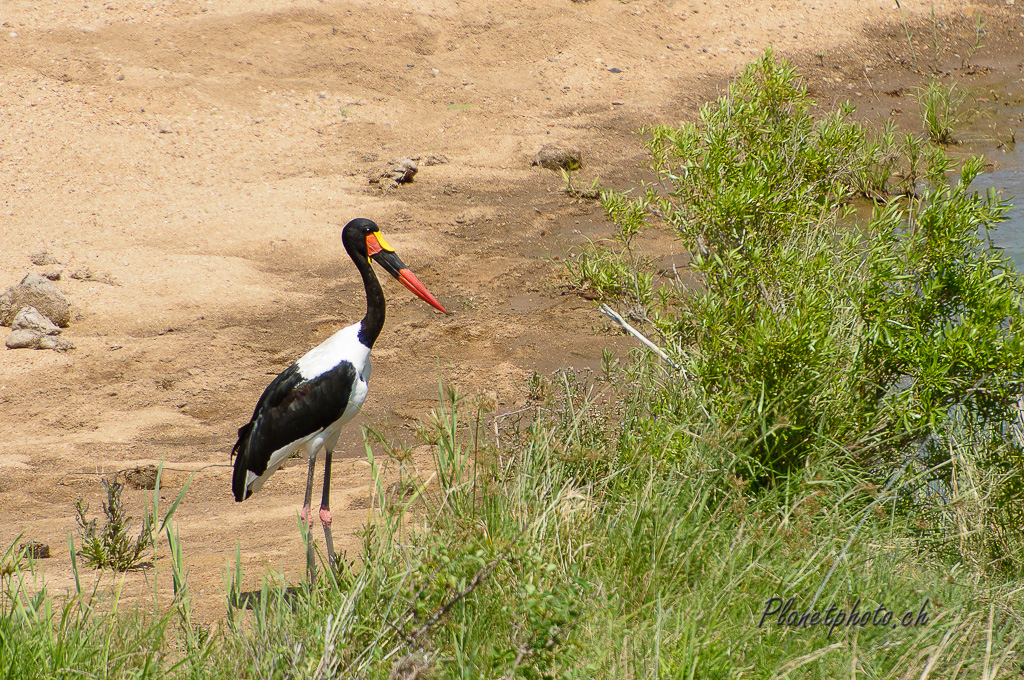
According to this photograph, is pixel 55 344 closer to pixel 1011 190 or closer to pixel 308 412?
pixel 308 412

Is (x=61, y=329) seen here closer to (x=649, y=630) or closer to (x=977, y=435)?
(x=649, y=630)

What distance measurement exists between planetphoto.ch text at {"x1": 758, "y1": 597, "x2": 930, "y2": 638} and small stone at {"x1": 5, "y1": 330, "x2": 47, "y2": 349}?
5026 millimetres

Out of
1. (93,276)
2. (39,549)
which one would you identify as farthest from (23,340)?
(39,549)

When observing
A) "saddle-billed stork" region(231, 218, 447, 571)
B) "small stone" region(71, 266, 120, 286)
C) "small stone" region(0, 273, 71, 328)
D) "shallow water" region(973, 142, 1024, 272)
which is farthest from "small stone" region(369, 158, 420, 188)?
"shallow water" region(973, 142, 1024, 272)

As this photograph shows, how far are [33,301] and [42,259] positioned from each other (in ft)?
2.47

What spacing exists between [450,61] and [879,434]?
822cm

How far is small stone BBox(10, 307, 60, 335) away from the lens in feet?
20.2

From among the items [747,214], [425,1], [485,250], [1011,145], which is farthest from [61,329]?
[1011,145]

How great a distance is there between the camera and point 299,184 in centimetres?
859

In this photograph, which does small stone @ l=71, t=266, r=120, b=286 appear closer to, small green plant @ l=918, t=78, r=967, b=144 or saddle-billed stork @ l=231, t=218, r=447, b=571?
saddle-billed stork @ l=231, t=218, r=447, b=571

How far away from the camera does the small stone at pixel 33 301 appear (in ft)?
20.7

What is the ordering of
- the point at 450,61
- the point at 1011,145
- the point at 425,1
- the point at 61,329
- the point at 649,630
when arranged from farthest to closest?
1. the point at 425,1
2. the point at 450,61
3. the point at 1011,145
4. the point at 61,329
5. the point at 649,630

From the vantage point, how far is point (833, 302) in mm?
3838

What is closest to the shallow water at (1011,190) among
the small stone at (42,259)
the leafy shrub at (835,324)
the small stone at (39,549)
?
the leafy shrub at (835,324)
